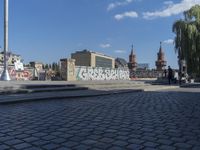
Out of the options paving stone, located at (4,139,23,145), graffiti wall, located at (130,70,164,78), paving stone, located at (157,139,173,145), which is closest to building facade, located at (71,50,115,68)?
graffiti wall, located at (130,70,164,78)

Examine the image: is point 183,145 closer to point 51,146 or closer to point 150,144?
point 150,144

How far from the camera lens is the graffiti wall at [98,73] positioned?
37.8 meters

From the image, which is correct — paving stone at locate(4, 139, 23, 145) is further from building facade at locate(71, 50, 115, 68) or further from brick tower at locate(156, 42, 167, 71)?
building facade at locate(71, 50, 115, 68)

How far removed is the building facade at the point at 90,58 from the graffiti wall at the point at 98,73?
96.2 ft

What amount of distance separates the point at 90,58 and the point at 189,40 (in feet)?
155

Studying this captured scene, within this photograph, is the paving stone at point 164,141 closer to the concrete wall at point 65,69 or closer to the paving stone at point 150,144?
the paving stone at point 150,144

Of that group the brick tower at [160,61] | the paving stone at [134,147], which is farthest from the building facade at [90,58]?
the paving stone at [134,147]

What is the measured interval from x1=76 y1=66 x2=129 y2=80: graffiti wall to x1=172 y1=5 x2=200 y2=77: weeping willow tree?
10902mm

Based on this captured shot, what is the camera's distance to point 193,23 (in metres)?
39.1

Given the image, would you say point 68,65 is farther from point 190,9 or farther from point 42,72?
point 190,9

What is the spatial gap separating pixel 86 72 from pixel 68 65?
664 cm

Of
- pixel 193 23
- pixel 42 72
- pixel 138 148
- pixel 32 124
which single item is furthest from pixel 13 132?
pixel 193 23

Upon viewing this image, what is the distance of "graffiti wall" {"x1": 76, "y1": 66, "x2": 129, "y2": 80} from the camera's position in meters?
37.8

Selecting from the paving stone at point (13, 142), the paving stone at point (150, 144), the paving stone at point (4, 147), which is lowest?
the paving stone at point (150, 144)
